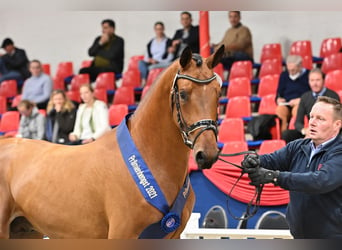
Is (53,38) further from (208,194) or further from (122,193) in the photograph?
(122,193)

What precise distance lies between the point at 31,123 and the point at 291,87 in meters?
3.92

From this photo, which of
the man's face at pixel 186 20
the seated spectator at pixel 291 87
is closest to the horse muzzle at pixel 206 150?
the seated spectator at pixel 291 87

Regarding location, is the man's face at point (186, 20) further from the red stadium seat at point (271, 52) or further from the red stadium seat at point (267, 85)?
the red stadium seat at point (267, 85)

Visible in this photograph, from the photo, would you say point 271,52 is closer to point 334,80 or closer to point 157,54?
point 157,54

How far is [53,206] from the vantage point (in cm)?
346

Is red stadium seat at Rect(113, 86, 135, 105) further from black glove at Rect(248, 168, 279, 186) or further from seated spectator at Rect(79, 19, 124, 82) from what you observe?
black glove at Rect(248, 168, 279, 186)

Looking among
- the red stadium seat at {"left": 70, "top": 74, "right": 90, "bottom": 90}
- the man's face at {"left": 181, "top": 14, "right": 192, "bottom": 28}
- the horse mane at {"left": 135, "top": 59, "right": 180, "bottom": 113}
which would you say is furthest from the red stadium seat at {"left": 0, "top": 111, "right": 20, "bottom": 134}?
the horse mane at {"left": 135, "top": 59, "right": 180, "bottom": 113}

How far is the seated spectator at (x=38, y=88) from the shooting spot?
32.3 ft

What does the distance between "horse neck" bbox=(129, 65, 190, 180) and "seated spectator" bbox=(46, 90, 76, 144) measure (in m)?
4.53

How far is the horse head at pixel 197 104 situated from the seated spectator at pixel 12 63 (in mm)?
9151

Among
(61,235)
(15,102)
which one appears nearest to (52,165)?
(61,235)

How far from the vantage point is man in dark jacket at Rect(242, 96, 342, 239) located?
296 cm

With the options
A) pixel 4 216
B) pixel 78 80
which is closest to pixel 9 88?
pixel 78 80
